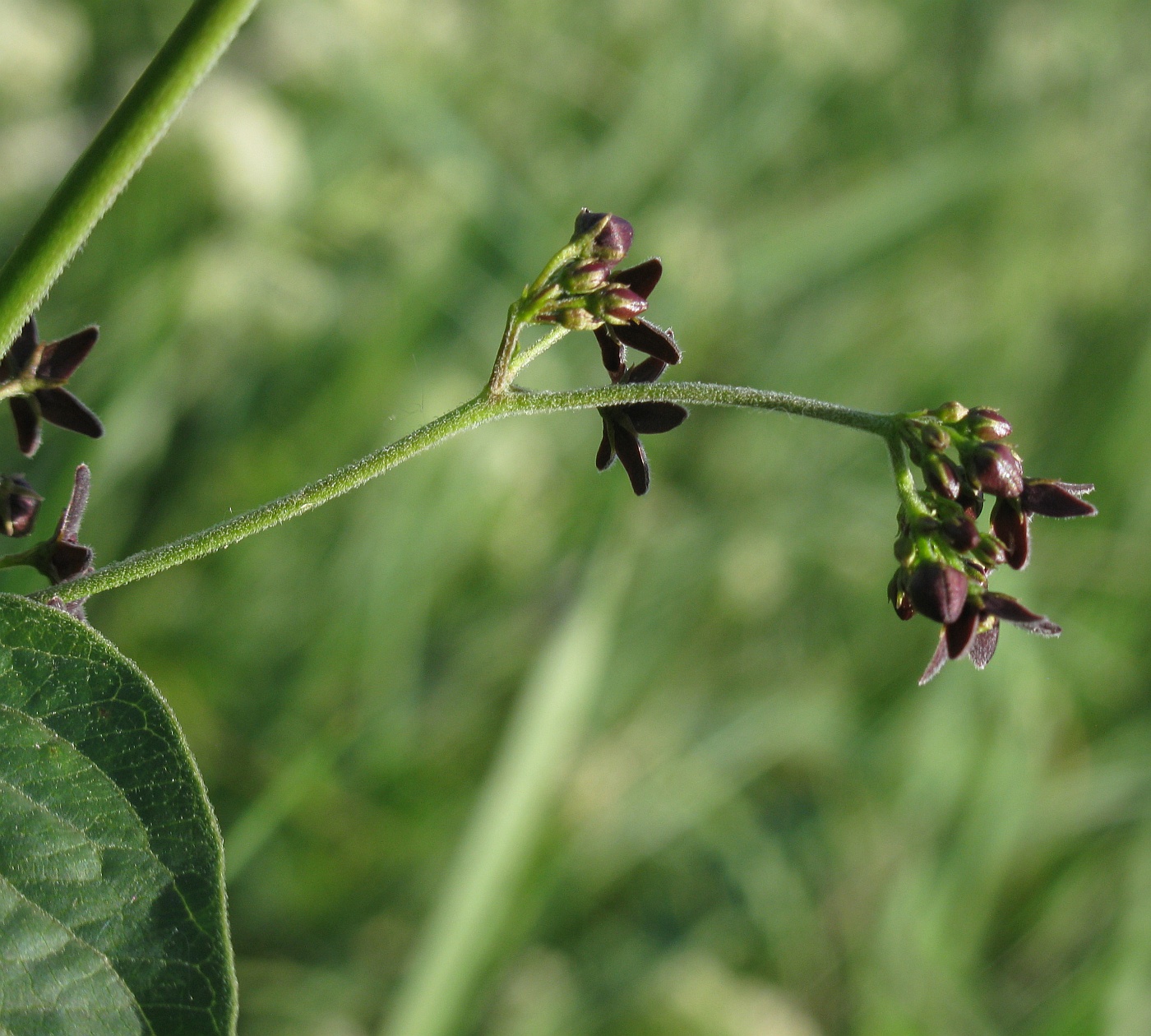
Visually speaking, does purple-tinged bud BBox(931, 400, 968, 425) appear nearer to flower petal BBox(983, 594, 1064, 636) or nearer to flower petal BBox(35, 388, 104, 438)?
flower petal BBox(983, 594, 1064, 636)

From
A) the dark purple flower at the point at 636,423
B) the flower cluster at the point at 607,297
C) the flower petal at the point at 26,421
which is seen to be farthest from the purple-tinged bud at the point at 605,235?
the flower petal at the point at 26,421

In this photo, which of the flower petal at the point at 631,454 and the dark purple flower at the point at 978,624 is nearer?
the dark purple flower at the point at 978,624

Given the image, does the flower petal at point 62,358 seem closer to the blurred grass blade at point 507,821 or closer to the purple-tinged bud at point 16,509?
the purple-tinged bud at point 16,509

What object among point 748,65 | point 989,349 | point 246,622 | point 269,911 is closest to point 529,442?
point 246,622

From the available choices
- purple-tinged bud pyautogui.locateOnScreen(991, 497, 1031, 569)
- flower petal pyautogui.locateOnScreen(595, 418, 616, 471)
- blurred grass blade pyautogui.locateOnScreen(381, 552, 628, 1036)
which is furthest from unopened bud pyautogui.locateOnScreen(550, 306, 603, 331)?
blurred grass blade pyautogui.locateOnScreen(381, 552, 628, 1036)

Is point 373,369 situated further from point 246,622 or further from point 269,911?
point 269,911

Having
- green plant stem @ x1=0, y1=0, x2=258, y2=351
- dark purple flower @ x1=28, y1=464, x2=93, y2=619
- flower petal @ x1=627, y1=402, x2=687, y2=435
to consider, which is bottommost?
dark purple flower @ x1=28, y1=464, x2=93, y2=619

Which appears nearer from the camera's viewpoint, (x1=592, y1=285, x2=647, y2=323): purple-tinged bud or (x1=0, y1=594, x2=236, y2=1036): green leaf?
(x1=0, y1=594, x2=236, y2=1036): green leaf
